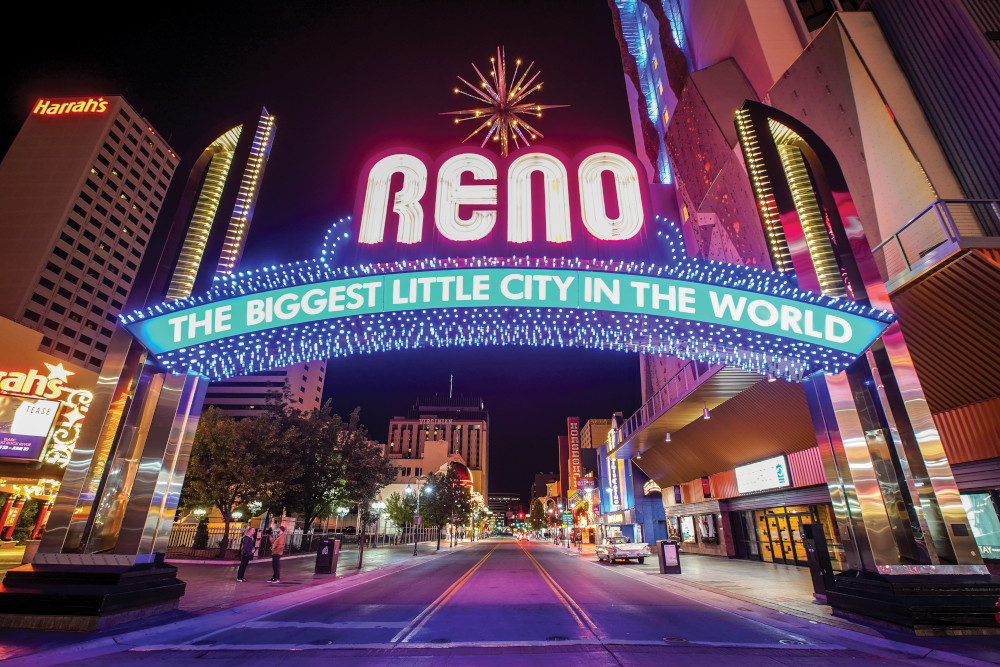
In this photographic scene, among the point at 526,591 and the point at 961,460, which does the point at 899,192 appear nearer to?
the point at 961,460

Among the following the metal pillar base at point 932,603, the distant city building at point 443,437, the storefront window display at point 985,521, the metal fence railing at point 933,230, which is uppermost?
the distant city building at point 443,437

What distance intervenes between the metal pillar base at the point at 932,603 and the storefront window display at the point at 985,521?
6.83 meters

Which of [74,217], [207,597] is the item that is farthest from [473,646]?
[74,217]

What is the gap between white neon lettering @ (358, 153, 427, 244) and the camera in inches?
412

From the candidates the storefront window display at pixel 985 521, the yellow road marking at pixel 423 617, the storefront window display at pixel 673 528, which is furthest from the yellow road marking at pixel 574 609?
the storefront window display at pixel 673 528

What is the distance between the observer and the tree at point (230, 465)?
22266 millimetres

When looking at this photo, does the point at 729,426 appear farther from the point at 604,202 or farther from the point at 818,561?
the point at 604,202

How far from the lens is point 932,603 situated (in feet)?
22.9

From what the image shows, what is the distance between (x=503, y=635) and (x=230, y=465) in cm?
2030

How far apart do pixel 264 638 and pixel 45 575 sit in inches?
157

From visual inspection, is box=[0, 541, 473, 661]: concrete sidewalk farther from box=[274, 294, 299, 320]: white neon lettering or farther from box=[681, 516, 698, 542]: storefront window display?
box=[681, 516, 698, 542]: storefront window display

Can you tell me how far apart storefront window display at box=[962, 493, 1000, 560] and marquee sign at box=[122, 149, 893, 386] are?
7.94 meters

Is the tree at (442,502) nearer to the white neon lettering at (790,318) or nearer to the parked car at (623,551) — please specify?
the parked car at (623,551)

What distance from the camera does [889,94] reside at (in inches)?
509
